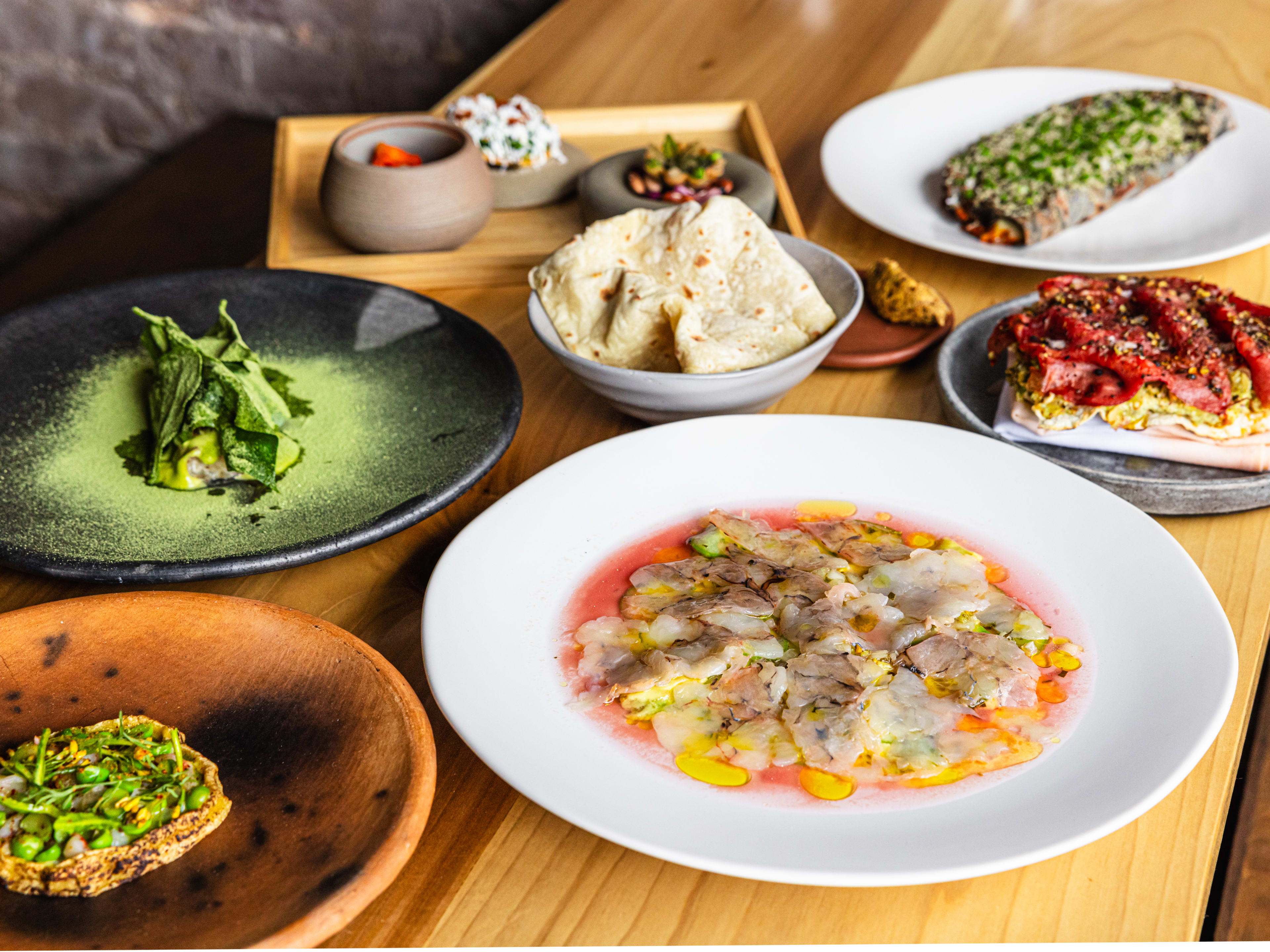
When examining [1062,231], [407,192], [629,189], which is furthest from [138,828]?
[1062,231]

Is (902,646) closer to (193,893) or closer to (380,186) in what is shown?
(193,893)

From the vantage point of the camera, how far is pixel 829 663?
827mm

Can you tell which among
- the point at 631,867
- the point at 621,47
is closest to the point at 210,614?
the point at 631,867

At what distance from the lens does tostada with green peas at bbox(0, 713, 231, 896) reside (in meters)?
0.67

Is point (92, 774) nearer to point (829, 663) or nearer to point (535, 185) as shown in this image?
point (829, 663)

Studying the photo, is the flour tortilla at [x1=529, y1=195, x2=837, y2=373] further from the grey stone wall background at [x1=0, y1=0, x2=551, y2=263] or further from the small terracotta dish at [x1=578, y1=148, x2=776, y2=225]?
the grey stone wall background at [x1=0, y1=0, x2=551, y2=263]

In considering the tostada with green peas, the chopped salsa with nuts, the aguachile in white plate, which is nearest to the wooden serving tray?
the chopped salsa with nuts

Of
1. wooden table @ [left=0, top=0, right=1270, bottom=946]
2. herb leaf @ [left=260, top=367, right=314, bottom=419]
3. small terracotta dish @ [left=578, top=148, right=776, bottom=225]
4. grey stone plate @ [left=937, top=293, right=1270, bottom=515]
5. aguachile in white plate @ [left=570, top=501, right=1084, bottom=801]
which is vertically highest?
small terracotta dish @ [left=578, top=148, right=776, bottom=225]

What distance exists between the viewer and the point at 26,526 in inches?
38.9

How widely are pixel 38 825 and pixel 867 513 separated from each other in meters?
0.76

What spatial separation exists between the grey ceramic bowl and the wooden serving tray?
278mm

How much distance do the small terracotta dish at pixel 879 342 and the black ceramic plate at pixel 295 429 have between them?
1.44 feet

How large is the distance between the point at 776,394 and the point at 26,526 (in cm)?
80

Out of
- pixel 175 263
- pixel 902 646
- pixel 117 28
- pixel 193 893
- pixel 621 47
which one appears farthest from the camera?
pixel 117 28
